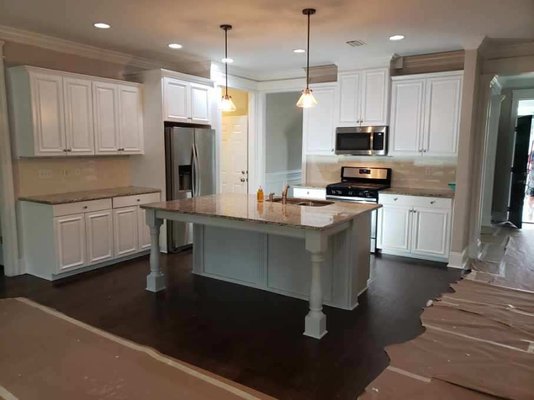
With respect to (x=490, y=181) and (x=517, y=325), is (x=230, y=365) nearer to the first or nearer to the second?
(x=517, y=325)

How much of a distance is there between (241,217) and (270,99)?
4523mm

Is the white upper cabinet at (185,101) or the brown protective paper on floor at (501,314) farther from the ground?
the white upper cabinet at (185,101)

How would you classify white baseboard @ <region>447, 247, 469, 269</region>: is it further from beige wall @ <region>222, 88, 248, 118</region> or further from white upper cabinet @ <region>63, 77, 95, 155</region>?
white upper cabinet @ <region>63, 77, 95, 155</region>

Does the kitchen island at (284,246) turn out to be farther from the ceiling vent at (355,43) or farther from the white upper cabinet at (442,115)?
the ceiling vent at (355,43)

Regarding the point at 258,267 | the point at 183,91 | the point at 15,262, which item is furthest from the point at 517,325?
the point at 15,262

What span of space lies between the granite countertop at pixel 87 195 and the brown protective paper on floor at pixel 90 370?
1.70 meters

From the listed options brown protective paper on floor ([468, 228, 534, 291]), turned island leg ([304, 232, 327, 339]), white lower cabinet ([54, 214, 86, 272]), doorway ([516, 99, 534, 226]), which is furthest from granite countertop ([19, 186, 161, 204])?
doorway ([516, 99, 534, 226])

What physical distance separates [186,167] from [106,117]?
117 cm

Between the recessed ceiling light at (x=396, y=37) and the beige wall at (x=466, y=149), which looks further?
the beige wall at (x=466, y=149)

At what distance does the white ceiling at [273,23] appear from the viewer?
11.3ft

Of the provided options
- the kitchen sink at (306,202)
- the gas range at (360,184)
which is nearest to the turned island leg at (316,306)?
the kitchen sink at (306,202)

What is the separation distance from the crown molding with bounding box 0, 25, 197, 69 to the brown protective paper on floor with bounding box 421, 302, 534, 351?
457 cm

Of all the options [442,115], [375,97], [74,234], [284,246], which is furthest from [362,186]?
[74,234]

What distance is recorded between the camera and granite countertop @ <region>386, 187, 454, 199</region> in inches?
196
